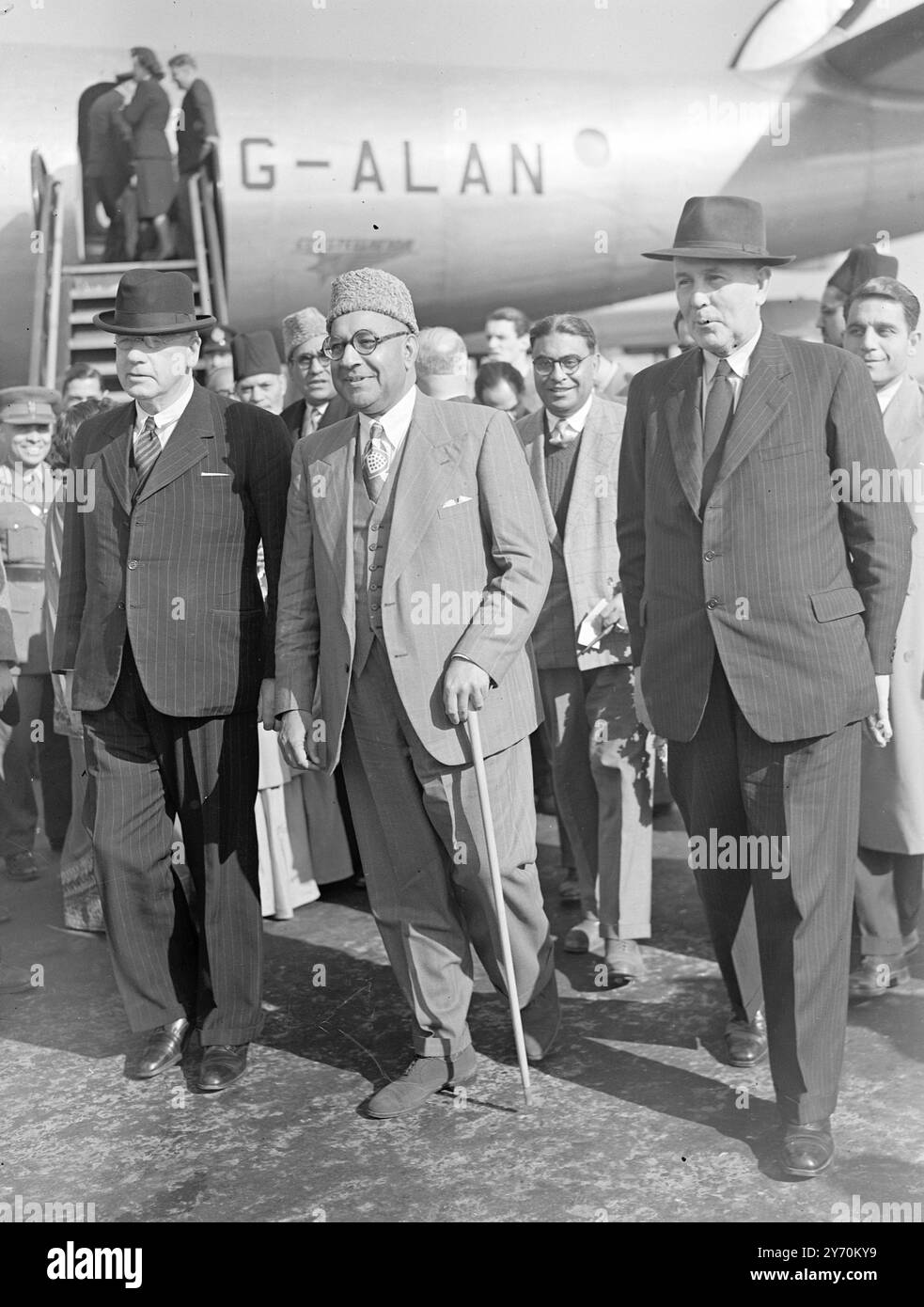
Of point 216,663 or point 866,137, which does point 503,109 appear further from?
point 216,663

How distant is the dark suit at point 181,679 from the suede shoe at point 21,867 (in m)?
2.08

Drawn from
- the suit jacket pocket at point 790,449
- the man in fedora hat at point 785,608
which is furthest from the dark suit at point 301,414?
the suit jacket pocket at point 790,449

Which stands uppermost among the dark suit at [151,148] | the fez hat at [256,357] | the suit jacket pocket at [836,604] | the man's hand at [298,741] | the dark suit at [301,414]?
the dark suit at [151,148]

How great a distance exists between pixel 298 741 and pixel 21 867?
8.98ft

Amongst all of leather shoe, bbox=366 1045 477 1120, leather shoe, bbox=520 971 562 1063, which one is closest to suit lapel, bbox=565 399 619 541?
leather shoe, bbox=520 971 562 1063

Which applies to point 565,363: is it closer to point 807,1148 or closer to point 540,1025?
point 540,1025

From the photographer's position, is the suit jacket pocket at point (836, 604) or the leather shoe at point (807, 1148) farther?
the suit jacket pocket at point (836, 604)

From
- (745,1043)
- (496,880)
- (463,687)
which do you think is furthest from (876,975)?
(463,687)

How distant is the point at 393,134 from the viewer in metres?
10.6

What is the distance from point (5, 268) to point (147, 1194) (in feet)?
29.4

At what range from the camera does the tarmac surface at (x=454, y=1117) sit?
2793 millimetres

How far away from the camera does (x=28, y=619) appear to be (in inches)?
223

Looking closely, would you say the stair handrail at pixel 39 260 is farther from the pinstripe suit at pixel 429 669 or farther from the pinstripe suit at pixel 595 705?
the pinstripe suit at pixel 429 669
